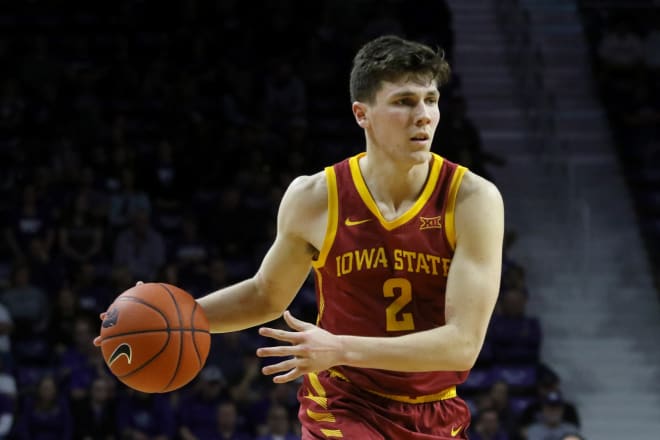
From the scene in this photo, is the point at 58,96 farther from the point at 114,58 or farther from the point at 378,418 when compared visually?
the point at 378,418

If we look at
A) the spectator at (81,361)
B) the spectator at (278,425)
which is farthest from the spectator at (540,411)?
the spectator at (81,361)

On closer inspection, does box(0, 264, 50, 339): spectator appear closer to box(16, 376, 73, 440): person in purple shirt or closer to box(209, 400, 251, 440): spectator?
box(16, 376, 73, 440): person in purple shirt

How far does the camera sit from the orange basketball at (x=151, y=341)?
4031 millimetres

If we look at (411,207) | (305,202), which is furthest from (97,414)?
(411,207)

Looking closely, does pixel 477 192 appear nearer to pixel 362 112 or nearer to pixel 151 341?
pixel 362 112

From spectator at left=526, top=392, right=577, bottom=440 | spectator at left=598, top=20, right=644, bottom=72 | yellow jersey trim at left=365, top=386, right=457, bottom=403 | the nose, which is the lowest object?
spectator at left=526, top=392, right=577, bottom=440

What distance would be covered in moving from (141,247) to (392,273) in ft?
22.3

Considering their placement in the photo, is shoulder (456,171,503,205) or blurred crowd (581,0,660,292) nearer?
shoulder (456,171,503,205)

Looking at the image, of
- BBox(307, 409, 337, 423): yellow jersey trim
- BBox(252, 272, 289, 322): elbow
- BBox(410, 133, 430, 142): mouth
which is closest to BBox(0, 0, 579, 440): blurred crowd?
BBox(252, 272, 289, 322): elbow

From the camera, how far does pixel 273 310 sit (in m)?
4.50

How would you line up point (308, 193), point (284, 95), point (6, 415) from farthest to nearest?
1. point (284, 95)
2. point (6, 415)
3. point (308, 193)

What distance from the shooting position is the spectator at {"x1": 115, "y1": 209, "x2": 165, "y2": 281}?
1042 cm

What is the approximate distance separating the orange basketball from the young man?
39cm

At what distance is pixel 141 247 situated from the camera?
1052cm
